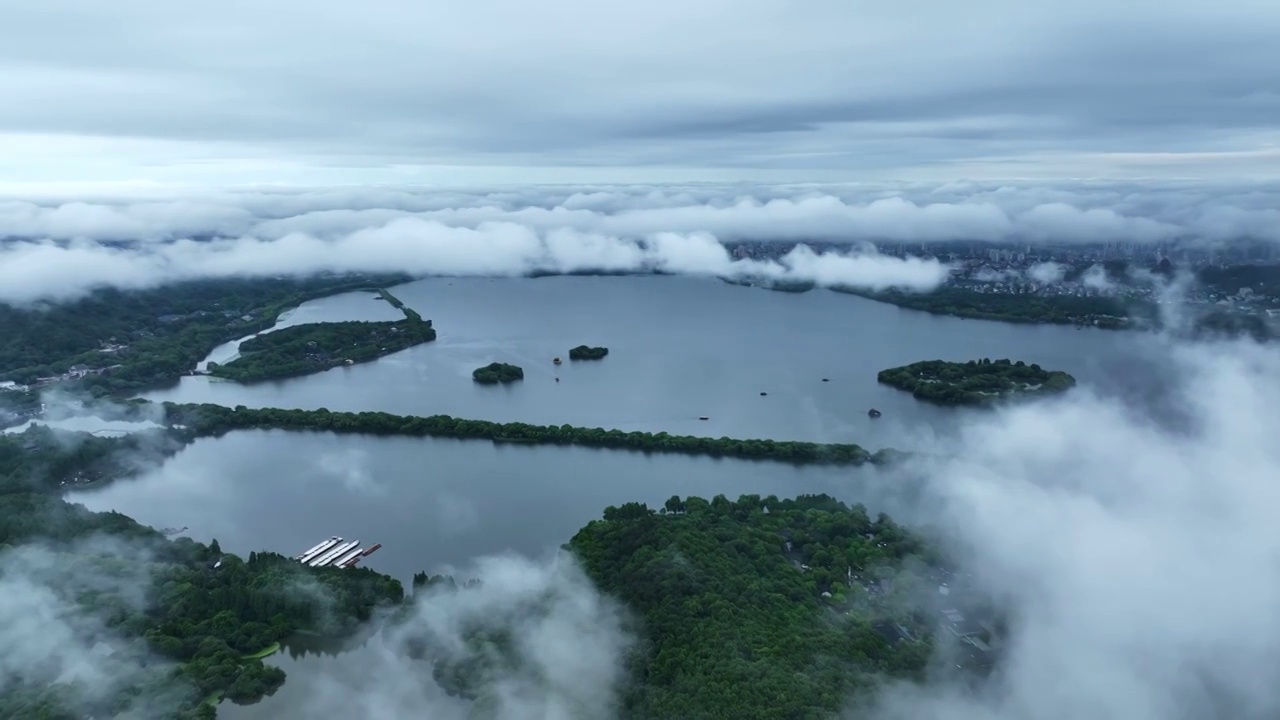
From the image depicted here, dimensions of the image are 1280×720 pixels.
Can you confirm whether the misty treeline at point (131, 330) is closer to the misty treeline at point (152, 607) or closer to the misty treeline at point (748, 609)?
the misty treeline at point (152, 607)

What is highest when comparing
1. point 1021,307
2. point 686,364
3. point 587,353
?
point 1021,307

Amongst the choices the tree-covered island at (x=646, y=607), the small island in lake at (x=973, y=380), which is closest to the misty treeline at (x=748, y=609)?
the tree-covered island at (x=646, y=607)

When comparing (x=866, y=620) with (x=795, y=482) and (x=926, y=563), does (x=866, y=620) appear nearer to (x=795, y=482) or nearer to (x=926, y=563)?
(x=926, y=563)

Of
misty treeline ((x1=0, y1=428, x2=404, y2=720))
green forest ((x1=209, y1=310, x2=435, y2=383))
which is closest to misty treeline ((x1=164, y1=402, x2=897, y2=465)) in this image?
green forest ((x1=209, y1=310, x2=435, y2=383))

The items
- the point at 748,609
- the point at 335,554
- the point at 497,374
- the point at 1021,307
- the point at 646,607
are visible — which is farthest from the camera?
the point at 1021,307

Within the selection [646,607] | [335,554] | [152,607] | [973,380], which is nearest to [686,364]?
[973,380]

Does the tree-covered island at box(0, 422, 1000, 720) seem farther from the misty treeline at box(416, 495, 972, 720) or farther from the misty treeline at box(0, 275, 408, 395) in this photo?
the misty treeline at box(0, 275, 408, 395)

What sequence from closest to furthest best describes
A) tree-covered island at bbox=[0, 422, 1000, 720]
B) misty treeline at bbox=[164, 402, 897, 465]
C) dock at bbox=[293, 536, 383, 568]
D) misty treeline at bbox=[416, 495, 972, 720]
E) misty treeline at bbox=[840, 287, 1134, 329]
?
1. misty treeline at bbox=[416, 495, 972, 720]
2. tree-covered island at bbox=[0, 422, 1000, 720]
3. dock at bbox=[293, 536, 383, 568]
4. misty treeline at bbox=[164, 402, 897, 465]
5. misty treeline at bbox=[840, 287, 1134, 329]

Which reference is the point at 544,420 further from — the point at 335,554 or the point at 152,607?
the point at 152,607
